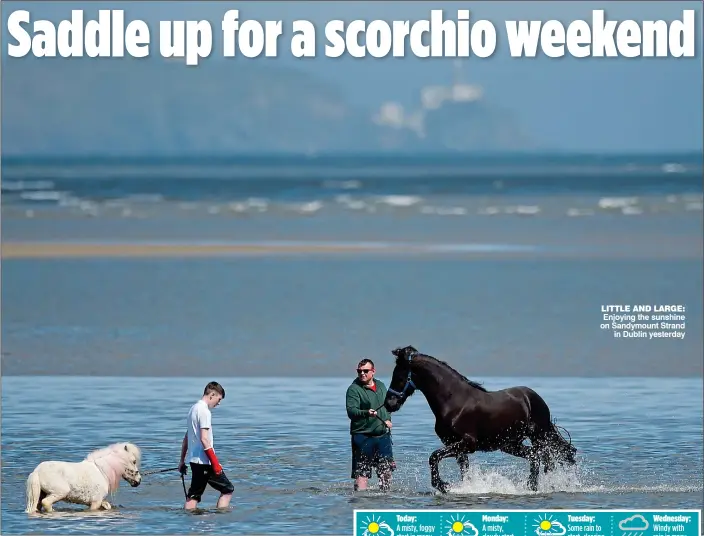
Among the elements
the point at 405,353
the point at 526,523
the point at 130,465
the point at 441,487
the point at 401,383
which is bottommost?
the point at 526,523

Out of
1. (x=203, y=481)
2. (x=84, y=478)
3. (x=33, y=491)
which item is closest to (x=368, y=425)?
(x=203, y=481)

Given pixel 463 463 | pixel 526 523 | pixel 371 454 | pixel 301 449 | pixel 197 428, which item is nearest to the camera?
pixel 526 523

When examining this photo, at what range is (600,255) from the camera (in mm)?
40781

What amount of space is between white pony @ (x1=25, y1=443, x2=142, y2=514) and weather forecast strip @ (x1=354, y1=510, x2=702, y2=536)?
2144 mm

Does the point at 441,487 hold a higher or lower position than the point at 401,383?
lower

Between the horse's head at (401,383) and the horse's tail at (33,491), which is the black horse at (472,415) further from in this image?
the horse's tail at (33,491)

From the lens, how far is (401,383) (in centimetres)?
1401

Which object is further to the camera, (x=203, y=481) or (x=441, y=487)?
(x=441, y=487)

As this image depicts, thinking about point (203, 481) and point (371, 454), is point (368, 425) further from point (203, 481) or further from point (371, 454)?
point (203, 481)

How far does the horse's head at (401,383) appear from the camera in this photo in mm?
13859

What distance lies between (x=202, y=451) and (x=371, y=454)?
1.75m

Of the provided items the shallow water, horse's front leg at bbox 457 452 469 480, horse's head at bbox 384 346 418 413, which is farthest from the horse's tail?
horse's front leg at bbox 457 452 469 480

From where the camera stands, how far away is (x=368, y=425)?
1405 cm

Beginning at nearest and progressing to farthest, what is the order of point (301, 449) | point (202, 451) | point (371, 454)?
point (202, 451), point (371, 454), point (301, 449)
